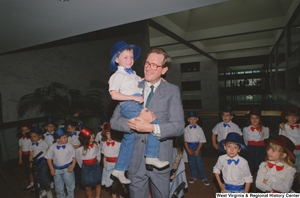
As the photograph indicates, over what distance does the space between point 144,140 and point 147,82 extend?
581 mm

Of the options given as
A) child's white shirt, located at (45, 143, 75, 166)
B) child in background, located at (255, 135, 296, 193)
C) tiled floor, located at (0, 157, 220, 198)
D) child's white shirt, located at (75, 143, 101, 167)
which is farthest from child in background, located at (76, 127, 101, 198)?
child in background, located at (255, 135, 296, 193)

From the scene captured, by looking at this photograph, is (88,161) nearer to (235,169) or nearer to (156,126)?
(235,169)

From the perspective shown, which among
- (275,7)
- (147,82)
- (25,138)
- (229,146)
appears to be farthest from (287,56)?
(25,138)

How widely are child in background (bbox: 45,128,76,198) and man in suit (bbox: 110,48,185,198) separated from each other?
9.58ft

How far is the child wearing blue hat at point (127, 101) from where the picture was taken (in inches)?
70.5

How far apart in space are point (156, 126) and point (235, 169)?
227 centimetres

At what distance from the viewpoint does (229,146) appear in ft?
11.3

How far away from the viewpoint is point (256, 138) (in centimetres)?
489

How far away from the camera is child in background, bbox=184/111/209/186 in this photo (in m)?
5.26

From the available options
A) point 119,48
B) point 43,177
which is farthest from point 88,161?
point 119,48

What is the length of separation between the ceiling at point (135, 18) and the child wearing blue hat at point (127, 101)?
137 cm

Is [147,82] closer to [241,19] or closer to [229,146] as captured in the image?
[229,146]

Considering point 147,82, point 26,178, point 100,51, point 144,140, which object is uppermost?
point 100,51

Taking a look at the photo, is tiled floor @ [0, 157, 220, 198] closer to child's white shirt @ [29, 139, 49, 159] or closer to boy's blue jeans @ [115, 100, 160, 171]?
child's white shirt @ [29, 139, 49, 159]
